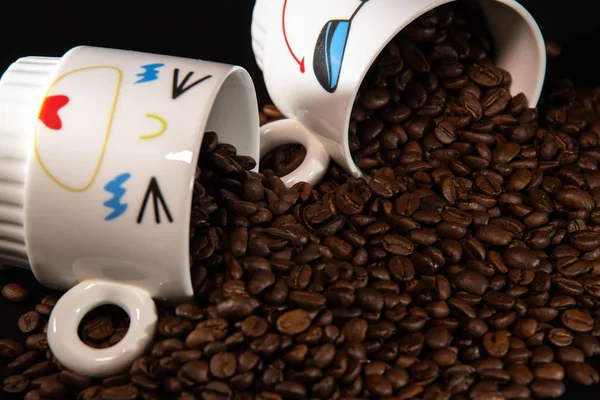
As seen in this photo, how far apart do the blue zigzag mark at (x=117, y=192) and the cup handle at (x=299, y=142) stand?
420 millimetres

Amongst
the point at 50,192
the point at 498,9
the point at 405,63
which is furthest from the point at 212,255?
the point at 498,9

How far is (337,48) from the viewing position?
1.43m

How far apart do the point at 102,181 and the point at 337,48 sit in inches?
19.6

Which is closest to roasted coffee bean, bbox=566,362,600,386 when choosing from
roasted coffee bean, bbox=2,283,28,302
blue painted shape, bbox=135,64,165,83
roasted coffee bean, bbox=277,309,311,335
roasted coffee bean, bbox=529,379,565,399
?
roasted coffee bean, bbox=529,379,565,399

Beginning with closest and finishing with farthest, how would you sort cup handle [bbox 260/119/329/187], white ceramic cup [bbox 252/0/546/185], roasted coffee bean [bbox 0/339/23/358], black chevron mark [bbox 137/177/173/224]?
1. black chevron mark [bbox 137/177/173/224]
2. roasted coffee bean [bbox 0/339/23/358]
3. white ceramic cup [bbox 252/0/546/185]
4. cup handle [bbox 260/119/329/187]

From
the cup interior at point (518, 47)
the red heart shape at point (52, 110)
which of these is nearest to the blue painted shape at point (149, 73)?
the red heart shape at point (52, 110)

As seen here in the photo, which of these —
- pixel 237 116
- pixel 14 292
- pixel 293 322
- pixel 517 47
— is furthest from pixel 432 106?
pixel 14 292

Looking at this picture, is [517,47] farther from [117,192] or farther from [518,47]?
[117,192]

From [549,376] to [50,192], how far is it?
2.53 ft

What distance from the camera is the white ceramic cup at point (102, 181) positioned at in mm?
1151

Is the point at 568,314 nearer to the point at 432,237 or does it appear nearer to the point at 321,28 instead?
the point at 432,237

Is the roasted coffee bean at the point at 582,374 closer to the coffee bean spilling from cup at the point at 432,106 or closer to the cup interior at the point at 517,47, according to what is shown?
the coffee bean spilling from cup at the point at 432,106

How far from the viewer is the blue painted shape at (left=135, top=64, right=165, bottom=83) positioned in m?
1.22

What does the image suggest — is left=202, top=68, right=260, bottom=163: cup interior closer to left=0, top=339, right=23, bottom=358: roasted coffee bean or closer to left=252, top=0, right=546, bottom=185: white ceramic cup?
left=252, top=0, right=546, bottom=185: white ceramic cup
